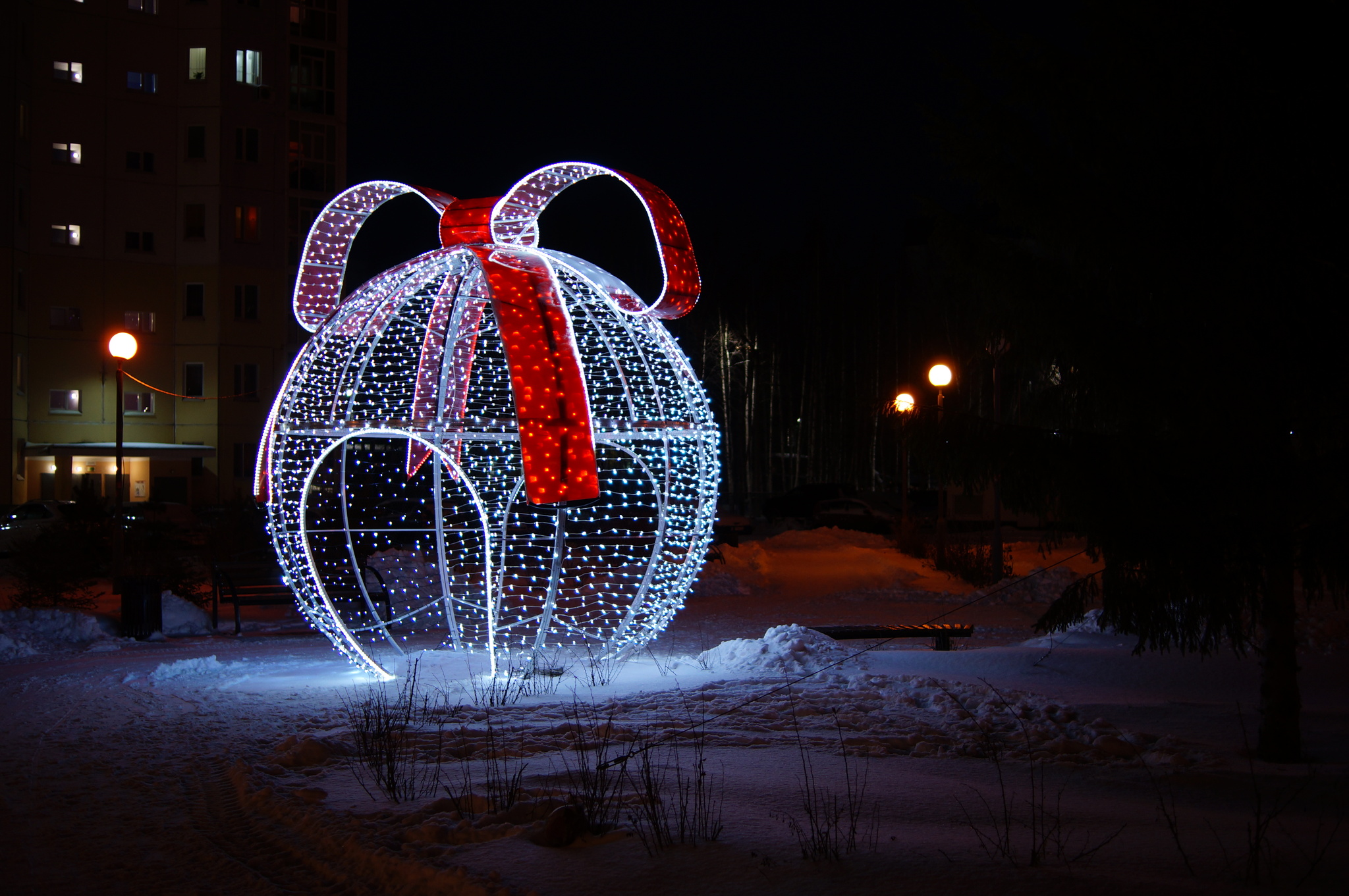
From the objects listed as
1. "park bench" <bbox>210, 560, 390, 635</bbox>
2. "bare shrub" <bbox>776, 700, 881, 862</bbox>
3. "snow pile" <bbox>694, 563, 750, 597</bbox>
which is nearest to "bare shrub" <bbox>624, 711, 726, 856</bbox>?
"bare shrub" <bbox>776, 700, 881, 862</bbox>

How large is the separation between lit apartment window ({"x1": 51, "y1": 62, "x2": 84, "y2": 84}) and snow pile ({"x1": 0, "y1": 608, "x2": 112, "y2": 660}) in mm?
29023

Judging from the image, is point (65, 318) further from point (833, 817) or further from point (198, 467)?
point (833, 817)

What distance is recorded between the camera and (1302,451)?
6.11m

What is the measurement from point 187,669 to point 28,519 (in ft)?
65.3

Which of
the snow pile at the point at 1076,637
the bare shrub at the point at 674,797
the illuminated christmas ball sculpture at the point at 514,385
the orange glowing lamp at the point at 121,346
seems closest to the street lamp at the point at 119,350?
the orange glowing lamp at the point at 121,346

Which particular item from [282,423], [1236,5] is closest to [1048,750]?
[1236,5]

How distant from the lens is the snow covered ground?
4258mm

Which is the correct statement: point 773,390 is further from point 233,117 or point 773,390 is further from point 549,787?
point 549,787

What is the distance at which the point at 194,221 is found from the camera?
36469 millimetres

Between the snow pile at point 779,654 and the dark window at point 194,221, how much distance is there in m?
32.3

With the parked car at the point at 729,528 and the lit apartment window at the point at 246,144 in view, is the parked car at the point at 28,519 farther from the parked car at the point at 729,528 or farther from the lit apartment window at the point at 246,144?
the parked car at the point at 729,528

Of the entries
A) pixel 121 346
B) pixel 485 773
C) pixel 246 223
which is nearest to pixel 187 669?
pixel 485 773

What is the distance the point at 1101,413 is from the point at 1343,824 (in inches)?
98.7

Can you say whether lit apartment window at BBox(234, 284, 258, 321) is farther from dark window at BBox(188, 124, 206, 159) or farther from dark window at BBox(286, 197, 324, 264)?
dark window at BBox(188, 124, 206, 159)
